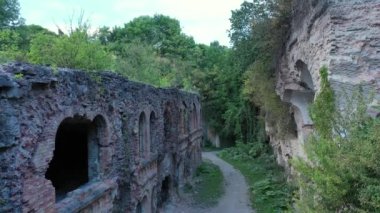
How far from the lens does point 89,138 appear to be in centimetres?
964

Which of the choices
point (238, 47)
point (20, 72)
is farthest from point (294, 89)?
point (20, 72)

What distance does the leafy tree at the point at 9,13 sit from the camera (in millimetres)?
31516

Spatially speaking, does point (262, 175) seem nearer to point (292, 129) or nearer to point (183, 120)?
point (292, 129)

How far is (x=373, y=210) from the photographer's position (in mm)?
5492

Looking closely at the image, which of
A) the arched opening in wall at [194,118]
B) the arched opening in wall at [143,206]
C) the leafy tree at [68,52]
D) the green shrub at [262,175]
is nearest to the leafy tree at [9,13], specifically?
the arched opening in wall at [194,118]

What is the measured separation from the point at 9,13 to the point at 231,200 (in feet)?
83.7

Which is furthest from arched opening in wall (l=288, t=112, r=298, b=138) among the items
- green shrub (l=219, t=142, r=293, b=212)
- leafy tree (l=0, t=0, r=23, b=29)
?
leafy tree (l=0, t=0, r=23, b=29)

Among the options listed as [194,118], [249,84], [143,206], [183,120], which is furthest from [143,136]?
[194,118]

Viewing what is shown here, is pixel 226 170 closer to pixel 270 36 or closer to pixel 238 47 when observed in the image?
pixel 238 47

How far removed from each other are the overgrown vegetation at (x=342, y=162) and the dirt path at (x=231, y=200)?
34.2ft

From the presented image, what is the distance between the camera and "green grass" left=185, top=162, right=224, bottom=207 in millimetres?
18234

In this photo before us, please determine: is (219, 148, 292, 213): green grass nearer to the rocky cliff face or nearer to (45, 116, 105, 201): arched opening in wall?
the rocky cliff face

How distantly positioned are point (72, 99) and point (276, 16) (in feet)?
30.2

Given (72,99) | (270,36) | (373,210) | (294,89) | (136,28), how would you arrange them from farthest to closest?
1. (136,28)
2. (270,36)
3. (294,89)
4. (72,99)
5. (373,210)
